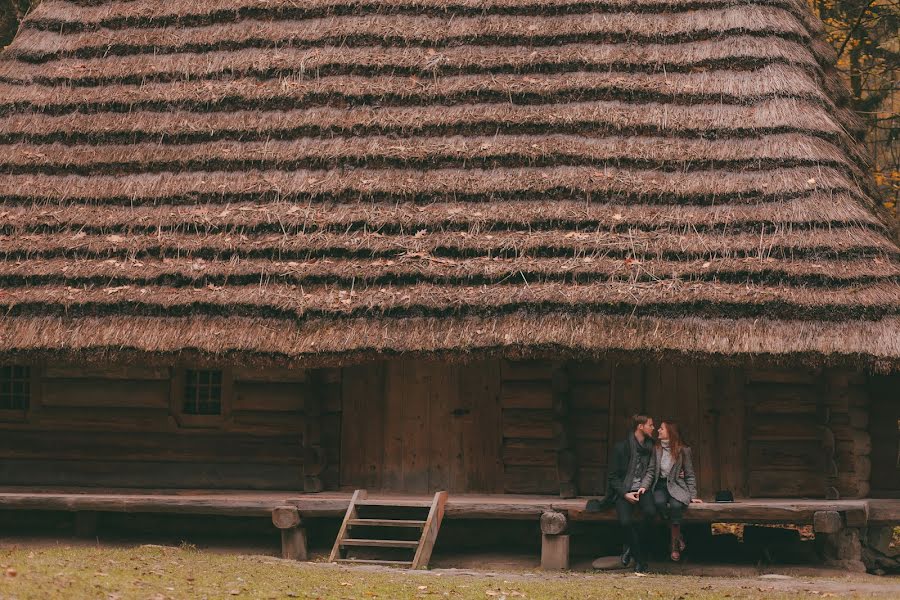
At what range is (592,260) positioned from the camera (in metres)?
13.5

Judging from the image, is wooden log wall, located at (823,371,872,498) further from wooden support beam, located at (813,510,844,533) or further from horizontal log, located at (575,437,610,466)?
horizontal log, located at (575,437,610,466)

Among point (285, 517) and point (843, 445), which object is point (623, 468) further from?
point (285, 517)

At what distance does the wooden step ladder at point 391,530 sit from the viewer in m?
13.1

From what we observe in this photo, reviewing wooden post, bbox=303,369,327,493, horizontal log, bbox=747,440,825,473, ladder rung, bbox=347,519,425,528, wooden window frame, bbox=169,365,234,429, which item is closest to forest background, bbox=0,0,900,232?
horizontal log, bbox=747,440,825,473

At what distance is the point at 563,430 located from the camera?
14070 millimetres

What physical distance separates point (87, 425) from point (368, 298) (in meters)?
4.34

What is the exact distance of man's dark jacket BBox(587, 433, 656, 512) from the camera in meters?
13.0

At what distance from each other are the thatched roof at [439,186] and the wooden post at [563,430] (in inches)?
42.3

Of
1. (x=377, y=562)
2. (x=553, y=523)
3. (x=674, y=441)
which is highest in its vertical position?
(x=674, y=441)

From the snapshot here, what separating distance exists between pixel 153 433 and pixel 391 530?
129 inches

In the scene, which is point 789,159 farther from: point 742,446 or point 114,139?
point 114,139

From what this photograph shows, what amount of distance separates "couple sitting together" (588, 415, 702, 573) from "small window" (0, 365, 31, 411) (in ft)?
24.8

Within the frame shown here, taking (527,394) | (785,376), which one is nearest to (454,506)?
(527,394)

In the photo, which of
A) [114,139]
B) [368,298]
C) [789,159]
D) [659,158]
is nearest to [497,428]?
[368,298]
